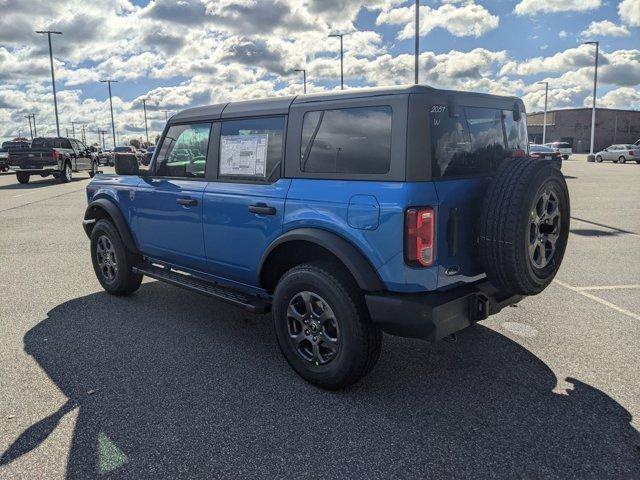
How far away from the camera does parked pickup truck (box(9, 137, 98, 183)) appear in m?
20.8

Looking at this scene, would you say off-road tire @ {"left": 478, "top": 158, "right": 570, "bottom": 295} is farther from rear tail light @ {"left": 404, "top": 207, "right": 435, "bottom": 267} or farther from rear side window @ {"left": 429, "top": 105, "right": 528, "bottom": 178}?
rear tail light @ {"left": 404, "top": 207, "right": 435, "bottom": 267}

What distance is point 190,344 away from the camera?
13.7ft

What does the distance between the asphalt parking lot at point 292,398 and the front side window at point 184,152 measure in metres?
1.33

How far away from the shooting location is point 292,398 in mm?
3299

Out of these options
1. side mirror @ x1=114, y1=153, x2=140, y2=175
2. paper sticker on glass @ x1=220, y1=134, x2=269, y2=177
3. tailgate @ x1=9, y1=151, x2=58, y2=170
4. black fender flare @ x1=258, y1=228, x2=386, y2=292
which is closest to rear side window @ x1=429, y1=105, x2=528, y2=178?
black fender flare @ x1=258, y1=228, x2=386, y2=292

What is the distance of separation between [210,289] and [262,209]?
978mm

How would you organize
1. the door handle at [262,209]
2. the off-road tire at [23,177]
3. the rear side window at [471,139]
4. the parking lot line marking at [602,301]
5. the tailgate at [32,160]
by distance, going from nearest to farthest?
the rear side window at [471,139], the door handle at [262,209], the parking lot line marking at [602,301], the tailgate at [32,160], the off-road tire at [23,177]

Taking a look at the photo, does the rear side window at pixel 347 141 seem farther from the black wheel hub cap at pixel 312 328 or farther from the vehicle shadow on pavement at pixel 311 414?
the vehicle shadow on pavement at pixel 311 414

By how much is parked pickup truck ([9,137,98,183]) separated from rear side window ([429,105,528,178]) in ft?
69.8

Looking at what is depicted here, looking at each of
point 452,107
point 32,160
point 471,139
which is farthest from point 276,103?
point 32,160

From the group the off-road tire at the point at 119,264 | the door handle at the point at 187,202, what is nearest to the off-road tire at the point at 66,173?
the off-road tire at the point at 119,264

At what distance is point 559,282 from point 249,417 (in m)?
4.19

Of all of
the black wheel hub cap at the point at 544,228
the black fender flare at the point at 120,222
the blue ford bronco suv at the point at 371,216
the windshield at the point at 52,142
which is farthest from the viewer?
the windshield at the point at 52,142

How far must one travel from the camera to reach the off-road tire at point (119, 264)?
5234mm
